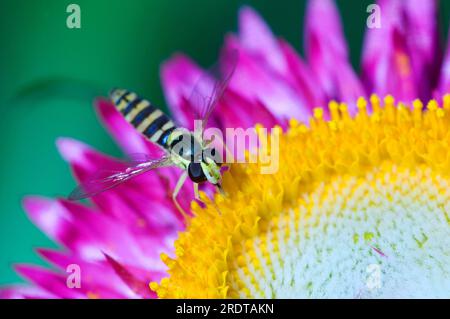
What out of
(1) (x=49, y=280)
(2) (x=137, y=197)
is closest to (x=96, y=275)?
(1) (x=49, y=280)

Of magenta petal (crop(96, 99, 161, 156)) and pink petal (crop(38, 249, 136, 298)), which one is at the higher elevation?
magenta petal (crop(96, 99, 161, 156))

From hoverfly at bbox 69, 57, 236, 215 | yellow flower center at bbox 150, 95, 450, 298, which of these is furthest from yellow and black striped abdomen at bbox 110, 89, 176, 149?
yellow flower center at bbox 150, 95, 450, 298

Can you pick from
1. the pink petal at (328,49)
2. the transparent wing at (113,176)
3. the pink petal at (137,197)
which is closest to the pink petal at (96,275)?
the pink petal at (137,197)

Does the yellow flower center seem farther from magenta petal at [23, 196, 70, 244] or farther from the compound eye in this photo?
magenta petal at [23, 196, 70, 244]

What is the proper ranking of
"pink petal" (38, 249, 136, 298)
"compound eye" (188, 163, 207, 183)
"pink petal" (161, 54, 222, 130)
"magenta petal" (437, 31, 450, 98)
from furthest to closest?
"pink petal" (161, 54, 222, 130), "magenta petal" (437, 31, 450, 98), "pink petal" (38, 249, 136, 298), "compound eye" (188, 163, 207, 183)

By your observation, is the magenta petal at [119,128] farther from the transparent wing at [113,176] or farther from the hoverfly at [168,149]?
the transparent wing at [113,176]
